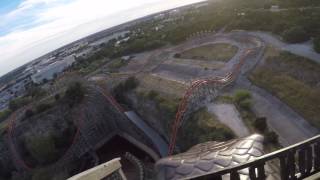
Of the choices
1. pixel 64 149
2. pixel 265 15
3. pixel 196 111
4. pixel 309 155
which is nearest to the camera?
pixel 309 155

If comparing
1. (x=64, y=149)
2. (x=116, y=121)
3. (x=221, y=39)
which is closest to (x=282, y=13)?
(x=221, y=39)

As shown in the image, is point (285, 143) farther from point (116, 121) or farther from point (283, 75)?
point (116, 121)

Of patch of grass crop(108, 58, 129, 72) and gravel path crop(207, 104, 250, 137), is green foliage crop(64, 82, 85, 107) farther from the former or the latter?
gravel path crop(207, 104, 250, 137)

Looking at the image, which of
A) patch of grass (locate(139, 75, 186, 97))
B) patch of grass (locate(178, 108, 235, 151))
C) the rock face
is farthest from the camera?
patch of grass (locate(139, 75, 186, 97))

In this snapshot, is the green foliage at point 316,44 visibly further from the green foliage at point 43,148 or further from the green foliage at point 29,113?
the green foliage at point 29,113

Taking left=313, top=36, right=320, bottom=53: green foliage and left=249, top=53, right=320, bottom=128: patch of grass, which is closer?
left=249, top=53, right=320, bottom=128: patch of grass

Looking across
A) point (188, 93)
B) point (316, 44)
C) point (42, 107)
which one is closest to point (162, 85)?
point (188, 93)

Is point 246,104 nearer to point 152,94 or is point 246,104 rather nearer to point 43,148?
point 152,94

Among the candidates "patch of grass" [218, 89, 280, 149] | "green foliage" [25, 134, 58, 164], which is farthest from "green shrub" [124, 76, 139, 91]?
"patch of grass" [218, 89, 280, 149]
